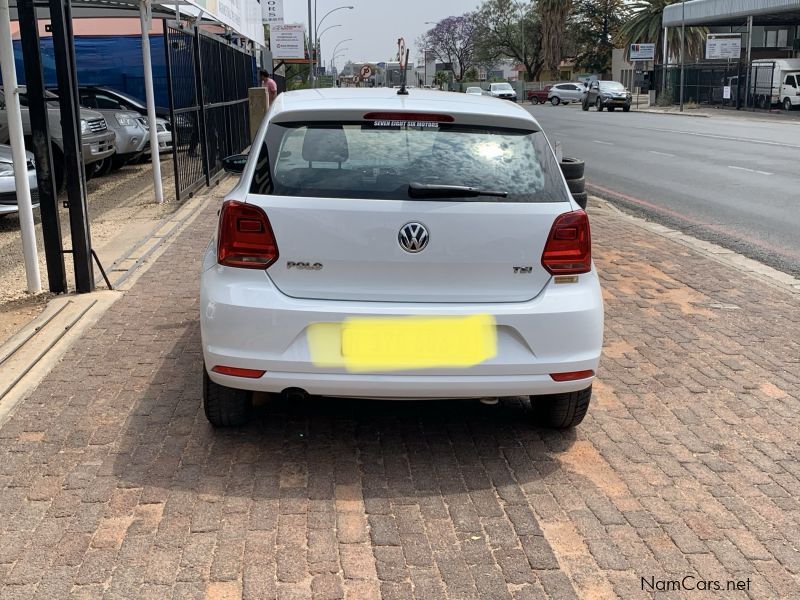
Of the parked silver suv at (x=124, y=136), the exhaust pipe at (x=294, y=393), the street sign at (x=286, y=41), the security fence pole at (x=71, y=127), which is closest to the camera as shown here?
the exhaust pipe at (x=294, y=393)

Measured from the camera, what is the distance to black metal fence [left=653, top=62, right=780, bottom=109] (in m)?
45.7

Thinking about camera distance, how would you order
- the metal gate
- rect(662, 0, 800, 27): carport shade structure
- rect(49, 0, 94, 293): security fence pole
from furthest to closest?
rect(662, 0, 800, 27): carport shade structure → the metal gate → rect(49, 0, 94, 293): security fence pole

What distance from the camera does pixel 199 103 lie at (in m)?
13.3

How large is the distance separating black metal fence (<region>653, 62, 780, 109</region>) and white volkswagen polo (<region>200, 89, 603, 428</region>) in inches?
1777

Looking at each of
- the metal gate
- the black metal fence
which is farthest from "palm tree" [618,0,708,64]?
the metal gate

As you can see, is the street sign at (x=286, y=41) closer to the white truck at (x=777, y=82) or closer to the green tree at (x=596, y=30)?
the white truck at (x=777, y=82)

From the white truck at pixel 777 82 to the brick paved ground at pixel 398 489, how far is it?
137 feet

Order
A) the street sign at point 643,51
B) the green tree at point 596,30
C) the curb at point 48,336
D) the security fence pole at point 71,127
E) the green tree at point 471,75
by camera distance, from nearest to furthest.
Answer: the curb at point 48,336 → the security fence pole at point 71,127 → the street sign at point 643,51 → the green tree at point 596,30 → the green tree at point 471,75

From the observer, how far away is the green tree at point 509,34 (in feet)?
323

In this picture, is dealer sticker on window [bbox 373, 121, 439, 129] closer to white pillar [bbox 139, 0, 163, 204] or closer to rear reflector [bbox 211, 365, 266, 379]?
rear reflector [bbox 211, 365, 266, 379]

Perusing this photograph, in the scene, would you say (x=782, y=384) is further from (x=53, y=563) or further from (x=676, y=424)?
(x=53, y=563)

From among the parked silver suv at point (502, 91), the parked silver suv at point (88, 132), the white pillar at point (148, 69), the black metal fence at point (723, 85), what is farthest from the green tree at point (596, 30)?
the white pillar at point (148, 69)

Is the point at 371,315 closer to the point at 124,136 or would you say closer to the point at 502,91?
the point at 124,136

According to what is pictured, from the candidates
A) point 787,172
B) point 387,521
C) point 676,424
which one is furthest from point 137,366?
point 787,172
